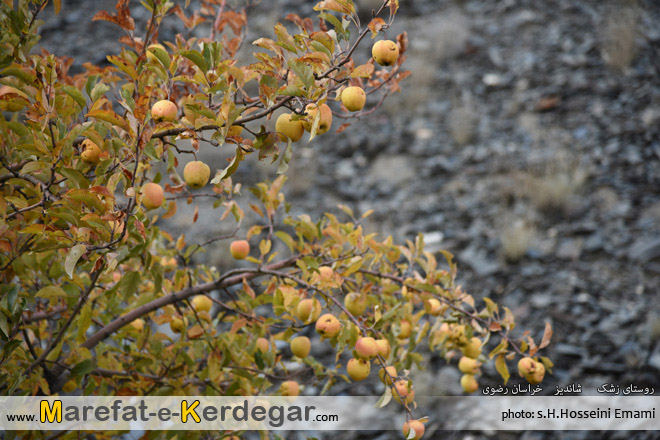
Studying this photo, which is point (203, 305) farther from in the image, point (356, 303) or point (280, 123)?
point (280, 123)

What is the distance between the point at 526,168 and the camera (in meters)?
4.64

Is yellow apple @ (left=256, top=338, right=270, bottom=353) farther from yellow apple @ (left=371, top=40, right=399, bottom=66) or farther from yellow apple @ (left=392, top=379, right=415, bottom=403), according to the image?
yellow apple @ (left=371, top=40, right=399, bottom=66)

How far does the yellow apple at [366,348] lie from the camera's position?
1.26 meters

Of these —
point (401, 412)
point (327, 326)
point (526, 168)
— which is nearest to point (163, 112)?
point (327, 326)

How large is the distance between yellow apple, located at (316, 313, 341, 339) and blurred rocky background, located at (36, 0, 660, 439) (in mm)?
1936

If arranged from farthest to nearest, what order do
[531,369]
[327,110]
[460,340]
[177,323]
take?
[177,323], [460,340], [531,369], [327,110]

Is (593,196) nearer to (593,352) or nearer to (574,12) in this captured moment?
(593,352)

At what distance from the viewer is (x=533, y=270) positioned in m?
3.74

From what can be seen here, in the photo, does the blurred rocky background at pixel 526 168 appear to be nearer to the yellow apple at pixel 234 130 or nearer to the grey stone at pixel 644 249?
the grey stone at pixel 644 249

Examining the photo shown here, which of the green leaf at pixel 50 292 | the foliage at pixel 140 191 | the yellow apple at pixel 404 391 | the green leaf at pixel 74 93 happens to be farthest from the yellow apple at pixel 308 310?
the green leaf at pixel 74 93

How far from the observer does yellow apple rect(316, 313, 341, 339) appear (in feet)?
4.30

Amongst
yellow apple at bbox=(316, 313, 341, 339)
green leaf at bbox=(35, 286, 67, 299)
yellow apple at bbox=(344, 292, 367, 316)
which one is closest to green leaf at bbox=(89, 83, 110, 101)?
green leaf at bbox=(35, 286, 67, 299)

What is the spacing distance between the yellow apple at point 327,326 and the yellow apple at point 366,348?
7 cm

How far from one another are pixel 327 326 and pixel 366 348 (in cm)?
11
